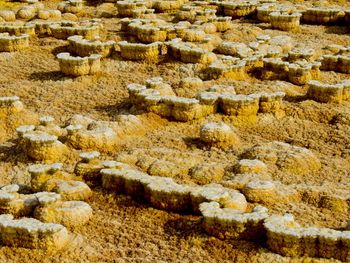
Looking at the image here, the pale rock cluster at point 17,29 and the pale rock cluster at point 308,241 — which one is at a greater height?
the pale rock cluster at point 17,29

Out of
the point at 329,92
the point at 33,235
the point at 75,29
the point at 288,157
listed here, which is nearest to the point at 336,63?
the point at 329,92

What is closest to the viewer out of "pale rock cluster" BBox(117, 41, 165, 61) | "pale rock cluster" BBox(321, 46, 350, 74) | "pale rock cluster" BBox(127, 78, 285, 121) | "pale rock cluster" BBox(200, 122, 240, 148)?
"pale rock cluster" BBox(200, 122, 240, 148)

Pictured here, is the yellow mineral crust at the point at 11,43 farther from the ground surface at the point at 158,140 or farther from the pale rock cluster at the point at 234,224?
the pale rock cluster at the point at 234,224

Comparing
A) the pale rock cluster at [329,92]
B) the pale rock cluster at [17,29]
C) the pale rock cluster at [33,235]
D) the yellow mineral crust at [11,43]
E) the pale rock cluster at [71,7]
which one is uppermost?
the pale rock cluster at [71,7]

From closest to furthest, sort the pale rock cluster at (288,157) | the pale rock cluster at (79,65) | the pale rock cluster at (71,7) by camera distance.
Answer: the pale rock cluster at (288,157), the pale rock cluster at (79,65), the pale rock cluster at (71,7)

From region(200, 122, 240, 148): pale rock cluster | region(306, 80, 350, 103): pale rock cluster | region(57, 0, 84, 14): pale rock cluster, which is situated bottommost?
region(200, 122, 240, 148): pale rock cluster

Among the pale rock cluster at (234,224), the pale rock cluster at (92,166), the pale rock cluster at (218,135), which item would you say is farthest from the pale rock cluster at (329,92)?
the pale rock cluster at (234,224)

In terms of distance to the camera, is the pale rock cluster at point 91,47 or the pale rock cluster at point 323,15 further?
the pale rock cluster at point 323,15

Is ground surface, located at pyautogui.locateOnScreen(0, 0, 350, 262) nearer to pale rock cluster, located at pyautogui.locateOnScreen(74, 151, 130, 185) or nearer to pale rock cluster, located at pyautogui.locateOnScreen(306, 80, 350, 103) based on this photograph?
pale rock cluster, located at pyautogui.locateOnScreen(306, 80, 350, 103)

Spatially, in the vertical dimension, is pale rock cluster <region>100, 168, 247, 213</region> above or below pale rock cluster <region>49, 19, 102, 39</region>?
below

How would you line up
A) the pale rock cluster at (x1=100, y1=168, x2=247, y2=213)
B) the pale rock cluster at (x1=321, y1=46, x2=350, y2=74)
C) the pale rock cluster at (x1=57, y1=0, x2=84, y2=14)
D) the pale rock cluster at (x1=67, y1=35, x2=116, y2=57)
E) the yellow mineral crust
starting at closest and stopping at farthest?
the pale rock cluster at (x1=100, y1=168, x2=247, y2=213) < the pale rock cluster at (x1=321, y1=46, x2=350, y2=74) < the pale rock cluster at (x1=67, y1=35, x2=116, y2=57) < the yellow mineral crust < the pale rock cluster at (x1=57, y1=0, x2=84, y2=14)

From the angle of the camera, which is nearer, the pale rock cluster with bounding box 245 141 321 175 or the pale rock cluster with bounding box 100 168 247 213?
the pale rock cluster with bounding box 100 168 247 213

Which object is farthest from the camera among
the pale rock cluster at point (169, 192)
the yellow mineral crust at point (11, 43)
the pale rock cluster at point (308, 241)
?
the yellow mineral crust at point (11, 43)

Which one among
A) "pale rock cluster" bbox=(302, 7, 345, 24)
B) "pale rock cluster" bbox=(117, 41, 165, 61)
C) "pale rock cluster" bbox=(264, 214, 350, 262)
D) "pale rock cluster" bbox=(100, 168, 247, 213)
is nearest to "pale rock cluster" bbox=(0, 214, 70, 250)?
"pale rock cluster" bbox=(100, 168, 247, 213)
